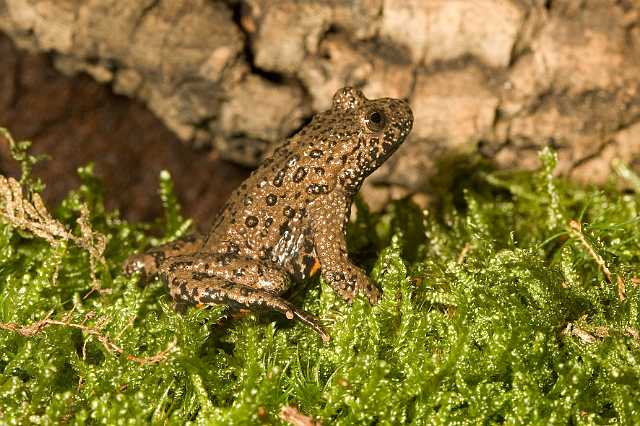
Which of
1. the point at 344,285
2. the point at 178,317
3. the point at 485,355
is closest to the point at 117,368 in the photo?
the point at 178,317

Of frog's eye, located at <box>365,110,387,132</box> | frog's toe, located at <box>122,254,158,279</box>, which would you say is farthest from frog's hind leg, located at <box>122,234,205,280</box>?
frog's eye, located at <box>365,110,387,132</box>

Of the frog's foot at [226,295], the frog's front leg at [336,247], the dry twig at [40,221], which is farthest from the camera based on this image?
the dry twig at [40,221]

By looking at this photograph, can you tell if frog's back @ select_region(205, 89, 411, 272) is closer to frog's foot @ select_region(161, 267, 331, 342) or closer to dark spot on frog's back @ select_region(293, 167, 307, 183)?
dark spot on frog's back @ select_region(293, 167, 307, 183)

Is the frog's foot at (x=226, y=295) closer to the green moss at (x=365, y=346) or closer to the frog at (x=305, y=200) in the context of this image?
the green moss at (x=365, y=346)

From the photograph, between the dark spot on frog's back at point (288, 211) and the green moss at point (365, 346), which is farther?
the dark spot on frog's back at point (288, 211)

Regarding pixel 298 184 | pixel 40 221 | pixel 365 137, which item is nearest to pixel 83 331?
pixel 40 221

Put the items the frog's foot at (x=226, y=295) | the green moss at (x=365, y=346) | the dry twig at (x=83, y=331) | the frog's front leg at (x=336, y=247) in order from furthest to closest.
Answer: the frog's front leg at (x=336, y=247)
the frog's foot at (x=226, y=295)
the dry twig at (x=83, y=331)
the green moss at (x=365, y=346)

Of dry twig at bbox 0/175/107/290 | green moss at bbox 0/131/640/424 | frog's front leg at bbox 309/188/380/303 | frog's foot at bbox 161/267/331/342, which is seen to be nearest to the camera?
green moss at bbox 0/131/640/424

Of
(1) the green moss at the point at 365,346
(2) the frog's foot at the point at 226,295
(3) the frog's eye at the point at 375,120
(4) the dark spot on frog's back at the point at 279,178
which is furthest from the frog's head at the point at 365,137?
(2) the frog's foot at the point at 226,295

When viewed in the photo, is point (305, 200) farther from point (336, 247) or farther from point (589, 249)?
point (589, 249)
